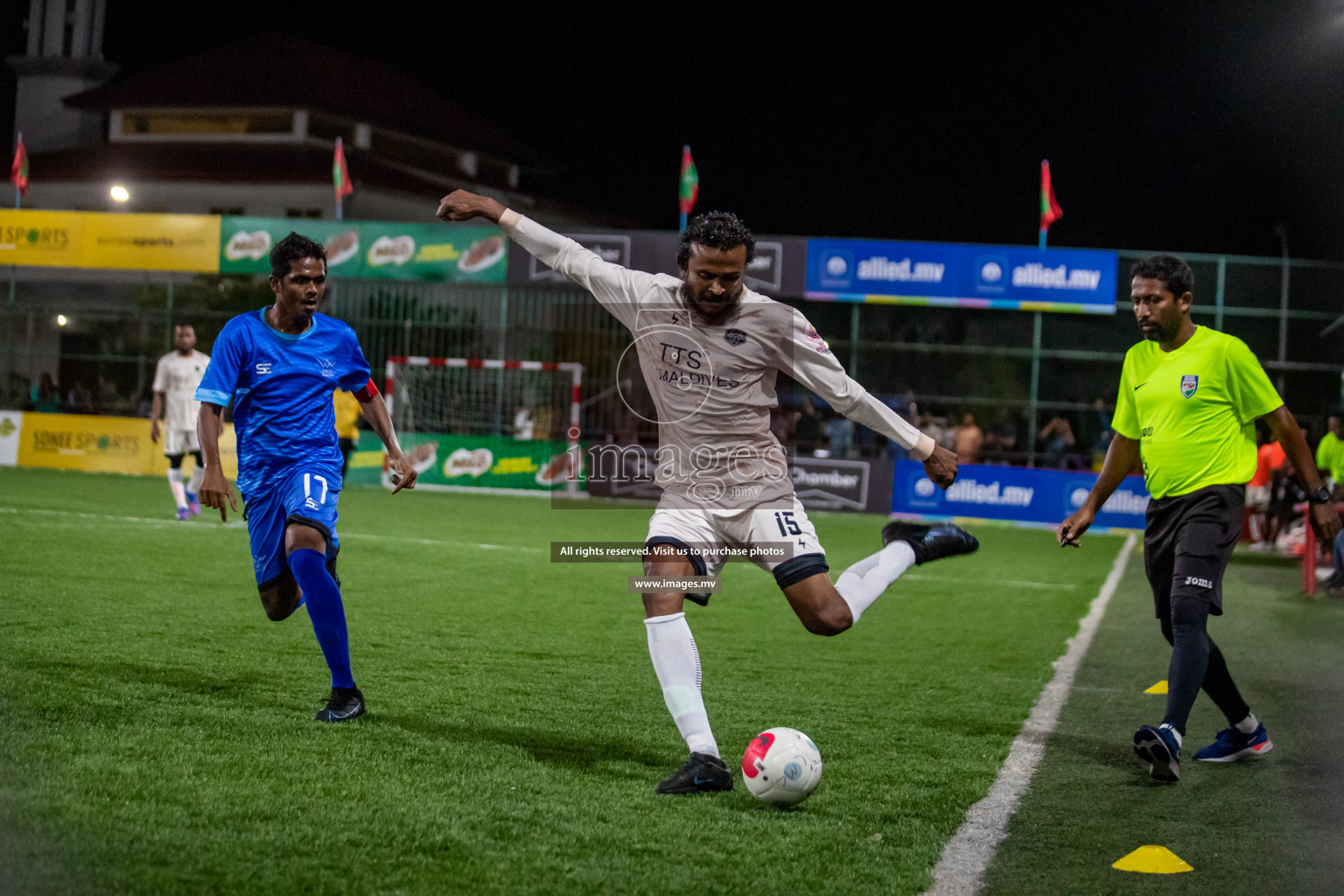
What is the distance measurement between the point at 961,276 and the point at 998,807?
1809cm

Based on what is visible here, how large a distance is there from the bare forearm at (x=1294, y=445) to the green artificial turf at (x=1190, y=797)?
1183 mm

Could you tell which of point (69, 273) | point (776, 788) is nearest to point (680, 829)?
point (776, 788)

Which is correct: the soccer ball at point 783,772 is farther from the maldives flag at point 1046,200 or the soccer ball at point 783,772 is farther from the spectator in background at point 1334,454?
the maldives flag at point 1046,200

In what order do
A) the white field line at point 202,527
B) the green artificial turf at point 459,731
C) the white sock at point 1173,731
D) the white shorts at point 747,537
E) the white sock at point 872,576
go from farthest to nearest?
the white field line at point 202,527, the white sock at point 1173,731, the white sock at point 872,576, the white shorts at point 747,537, the green artificial turf at point 459,731

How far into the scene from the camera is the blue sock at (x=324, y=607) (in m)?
5.29

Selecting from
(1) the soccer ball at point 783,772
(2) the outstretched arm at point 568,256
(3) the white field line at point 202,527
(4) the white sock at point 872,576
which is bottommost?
(3) the white field line at point 202,527

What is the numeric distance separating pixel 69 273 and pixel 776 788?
39356mm

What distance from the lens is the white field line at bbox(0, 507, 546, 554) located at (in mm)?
12992

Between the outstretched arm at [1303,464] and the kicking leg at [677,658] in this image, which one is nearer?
the kicking leg at [677,658]

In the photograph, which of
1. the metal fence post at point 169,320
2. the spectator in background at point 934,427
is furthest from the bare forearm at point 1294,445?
the metal fence post at point 169,320

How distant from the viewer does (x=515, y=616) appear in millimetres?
8578

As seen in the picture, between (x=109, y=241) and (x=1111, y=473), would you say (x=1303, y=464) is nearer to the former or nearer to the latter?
(x=1111, y=473)

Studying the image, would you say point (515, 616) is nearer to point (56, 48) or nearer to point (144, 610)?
point (144, 610)

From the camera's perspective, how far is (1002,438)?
862 inches
